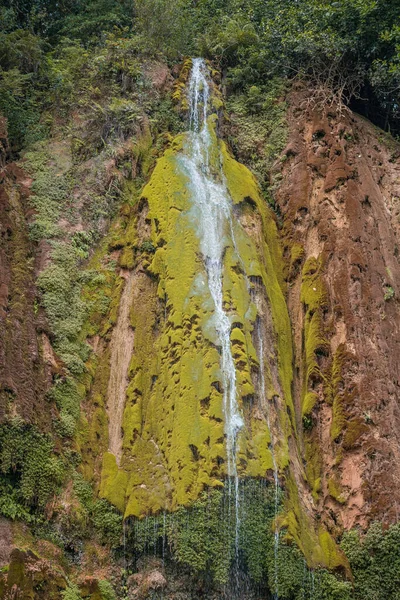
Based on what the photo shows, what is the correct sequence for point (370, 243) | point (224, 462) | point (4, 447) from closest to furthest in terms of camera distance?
point (4, 447)
point (224, 462)
point (370, 243)

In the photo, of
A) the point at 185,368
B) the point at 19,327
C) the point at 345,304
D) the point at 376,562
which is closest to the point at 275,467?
the point at 376,562

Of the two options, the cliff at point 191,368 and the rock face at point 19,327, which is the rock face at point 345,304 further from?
the rock face at point 19,327

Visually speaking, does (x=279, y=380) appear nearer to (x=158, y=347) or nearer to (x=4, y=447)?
(x=158, y=347)

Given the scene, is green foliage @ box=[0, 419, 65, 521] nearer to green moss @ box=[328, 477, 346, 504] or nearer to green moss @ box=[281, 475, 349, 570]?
green moss @ box=[281, 475, 349, 570]

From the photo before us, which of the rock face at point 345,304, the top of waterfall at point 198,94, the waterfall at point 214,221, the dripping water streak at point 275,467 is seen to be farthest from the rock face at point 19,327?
the top of waterfall at point 198,94

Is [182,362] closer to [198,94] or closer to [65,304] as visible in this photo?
[65,304]

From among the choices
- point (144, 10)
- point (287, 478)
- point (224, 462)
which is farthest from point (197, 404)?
point (144, 10)
